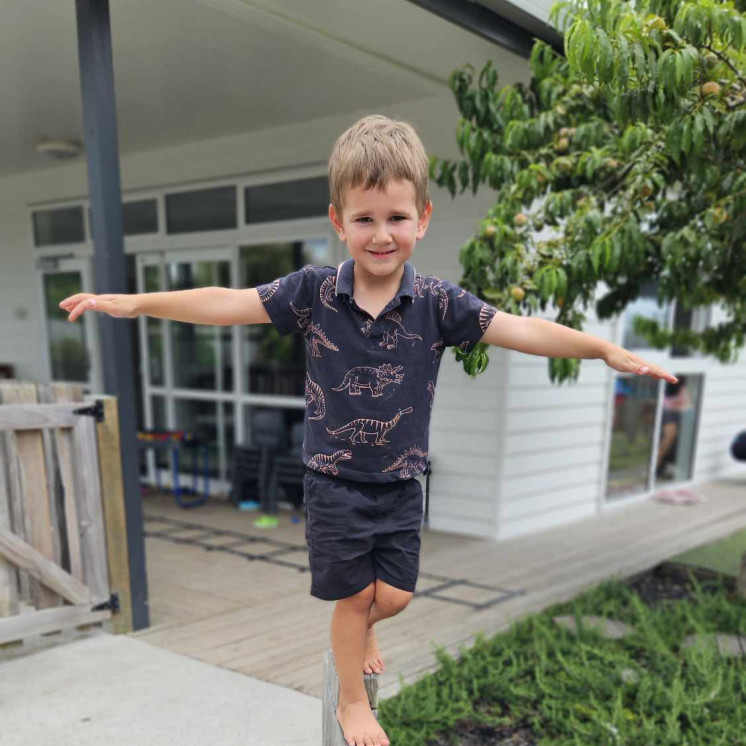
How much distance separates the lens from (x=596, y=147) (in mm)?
2795

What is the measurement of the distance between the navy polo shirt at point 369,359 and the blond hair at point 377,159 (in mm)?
212

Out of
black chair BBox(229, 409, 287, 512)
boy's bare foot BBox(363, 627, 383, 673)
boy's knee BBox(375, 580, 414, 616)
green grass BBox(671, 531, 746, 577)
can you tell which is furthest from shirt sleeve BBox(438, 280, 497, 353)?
black chair BBox(229, 409, 287, 512)

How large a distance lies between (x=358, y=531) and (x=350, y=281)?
56 centimetres

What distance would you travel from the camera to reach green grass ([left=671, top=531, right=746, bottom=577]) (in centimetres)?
406

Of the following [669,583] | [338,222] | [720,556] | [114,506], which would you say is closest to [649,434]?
[720,556]

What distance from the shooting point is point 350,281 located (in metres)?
1.53

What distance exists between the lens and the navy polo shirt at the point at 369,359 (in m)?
1.49

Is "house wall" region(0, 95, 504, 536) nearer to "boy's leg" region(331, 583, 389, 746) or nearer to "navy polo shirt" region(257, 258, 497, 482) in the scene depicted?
"navy polo shirt" region(257, 258, 497, 482)

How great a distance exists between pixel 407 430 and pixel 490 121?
207 centimetres

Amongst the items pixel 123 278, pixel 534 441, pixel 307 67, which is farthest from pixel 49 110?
pixel 534 441

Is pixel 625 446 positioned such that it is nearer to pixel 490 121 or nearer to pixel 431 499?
pixel 431 499

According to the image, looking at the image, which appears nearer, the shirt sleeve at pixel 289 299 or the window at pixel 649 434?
the shirt sleeve at pixel 289 299

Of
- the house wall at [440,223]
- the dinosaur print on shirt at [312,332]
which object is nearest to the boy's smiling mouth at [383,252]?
the dinosaur print on shirt at [312,332]

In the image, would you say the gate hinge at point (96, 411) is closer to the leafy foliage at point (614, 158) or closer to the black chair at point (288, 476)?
the leafy foliage at point (614, 158)
